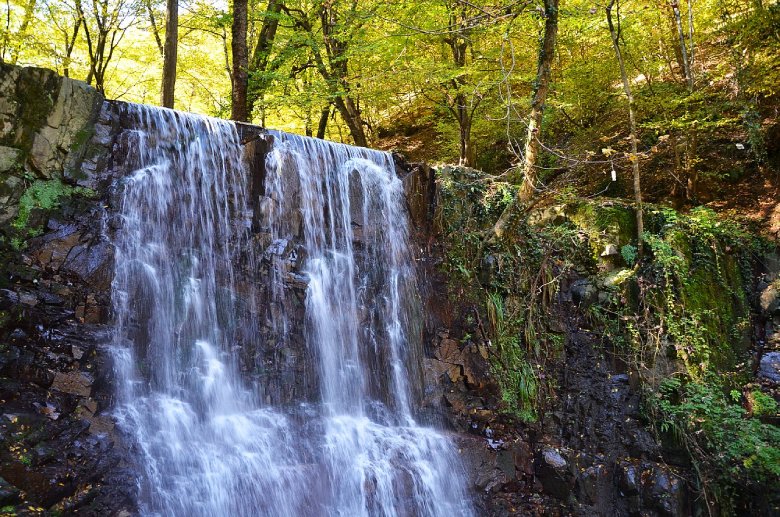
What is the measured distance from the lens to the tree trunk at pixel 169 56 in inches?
362

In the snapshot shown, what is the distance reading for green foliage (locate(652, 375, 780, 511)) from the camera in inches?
261

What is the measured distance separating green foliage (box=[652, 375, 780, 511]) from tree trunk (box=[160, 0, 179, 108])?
31.1 ft

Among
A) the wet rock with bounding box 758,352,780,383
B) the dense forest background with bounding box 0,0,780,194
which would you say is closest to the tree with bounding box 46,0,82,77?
the dense forest background with bounding box 0,0,780,194

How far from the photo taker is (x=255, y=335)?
6.59 m

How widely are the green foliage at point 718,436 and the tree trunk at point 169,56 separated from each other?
9488 mm

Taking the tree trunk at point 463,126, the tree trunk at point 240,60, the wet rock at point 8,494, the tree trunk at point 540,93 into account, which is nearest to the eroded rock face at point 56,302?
the wet rock at point 8,494

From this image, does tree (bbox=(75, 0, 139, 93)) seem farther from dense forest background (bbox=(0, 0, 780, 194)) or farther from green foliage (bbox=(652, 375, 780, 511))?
green foliage (bbox=(652, 375, 780, 511))

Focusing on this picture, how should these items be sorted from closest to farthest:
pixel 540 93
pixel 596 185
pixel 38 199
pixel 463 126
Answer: pixel 38 199, pixel 540 93, pixel 596 185, pixel 463 126

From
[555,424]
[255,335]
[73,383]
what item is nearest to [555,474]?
[555,424]

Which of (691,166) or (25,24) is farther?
(25,24)

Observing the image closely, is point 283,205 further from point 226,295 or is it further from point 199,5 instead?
point 199,5

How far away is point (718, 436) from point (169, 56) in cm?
1070

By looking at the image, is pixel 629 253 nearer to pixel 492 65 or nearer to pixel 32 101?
pixel 492 65

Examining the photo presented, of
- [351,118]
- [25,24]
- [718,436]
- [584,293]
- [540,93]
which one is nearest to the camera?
[718,436]
